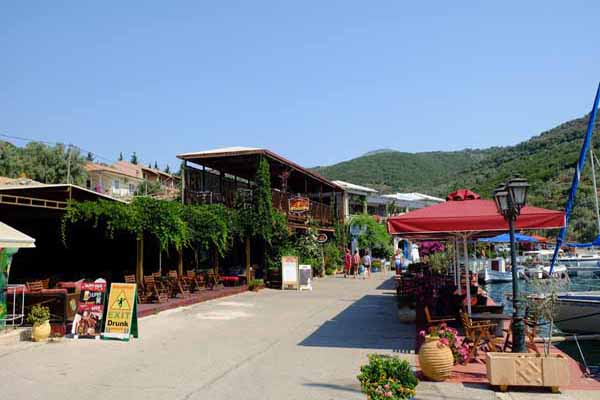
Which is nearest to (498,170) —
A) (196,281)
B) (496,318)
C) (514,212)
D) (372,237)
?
(372,237)

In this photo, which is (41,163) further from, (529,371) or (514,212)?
(529,371)

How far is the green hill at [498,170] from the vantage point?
2244 inches

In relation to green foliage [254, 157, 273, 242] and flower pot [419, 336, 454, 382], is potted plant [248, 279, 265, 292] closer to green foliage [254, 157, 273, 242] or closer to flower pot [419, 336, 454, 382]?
green foliage [254, 157, 273, 242]

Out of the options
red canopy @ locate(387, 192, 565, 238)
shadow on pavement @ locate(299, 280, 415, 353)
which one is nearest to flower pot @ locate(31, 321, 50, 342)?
shadow on pavement @ locate(299, 280, 415, 353)

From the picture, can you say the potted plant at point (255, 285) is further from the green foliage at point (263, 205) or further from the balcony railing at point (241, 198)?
the balcony railing at point (241, 198)

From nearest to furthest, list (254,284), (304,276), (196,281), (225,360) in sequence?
(225,360) → (196,281) → (254,284) → (304,276)

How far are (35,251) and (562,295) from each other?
17.1 meters

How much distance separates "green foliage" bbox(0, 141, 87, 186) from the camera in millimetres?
46812

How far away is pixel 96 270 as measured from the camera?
20172mm

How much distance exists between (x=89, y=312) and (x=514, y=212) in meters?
8.26

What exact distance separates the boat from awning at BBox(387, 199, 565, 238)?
5713mm

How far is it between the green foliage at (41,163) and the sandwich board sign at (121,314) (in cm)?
3978

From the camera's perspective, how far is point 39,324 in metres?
10.6

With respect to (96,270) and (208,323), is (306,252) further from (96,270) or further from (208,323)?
(208,323)
